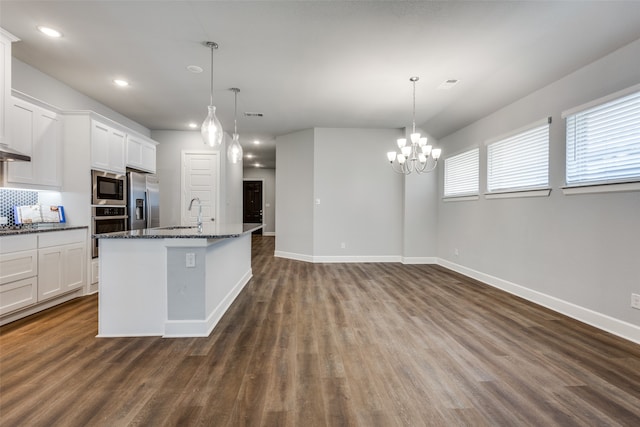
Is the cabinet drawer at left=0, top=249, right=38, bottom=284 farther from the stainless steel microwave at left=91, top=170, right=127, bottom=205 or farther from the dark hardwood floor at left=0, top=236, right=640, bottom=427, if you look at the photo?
the stainless steel microwave at left=91, top=170, right=127, bottom=205

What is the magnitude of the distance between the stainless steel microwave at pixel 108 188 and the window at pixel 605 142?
5.75m

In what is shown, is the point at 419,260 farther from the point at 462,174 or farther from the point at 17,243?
the point at 17,243

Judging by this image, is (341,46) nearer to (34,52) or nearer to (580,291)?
(34,52)

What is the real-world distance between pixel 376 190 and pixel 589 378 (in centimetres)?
458

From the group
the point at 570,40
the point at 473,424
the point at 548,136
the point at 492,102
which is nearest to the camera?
the point at 473,424

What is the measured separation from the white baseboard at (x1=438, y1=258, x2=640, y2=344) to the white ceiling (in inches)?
98.3

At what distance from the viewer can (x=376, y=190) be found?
245 inches

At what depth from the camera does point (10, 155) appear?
115 inches


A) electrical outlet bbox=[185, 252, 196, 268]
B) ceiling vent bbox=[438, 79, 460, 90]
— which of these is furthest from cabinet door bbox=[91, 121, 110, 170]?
ceiling vent bbox=[438, 79, 460, 90]

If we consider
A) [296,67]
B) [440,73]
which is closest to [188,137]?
[296,67]

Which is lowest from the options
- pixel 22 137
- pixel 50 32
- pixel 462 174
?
pixel 462 174

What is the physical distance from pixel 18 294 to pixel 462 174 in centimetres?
620

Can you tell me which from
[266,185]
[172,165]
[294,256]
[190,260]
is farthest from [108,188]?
[266,185]

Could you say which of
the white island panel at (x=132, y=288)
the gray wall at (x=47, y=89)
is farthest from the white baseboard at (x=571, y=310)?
the gray wall at (x=47, y=89)
